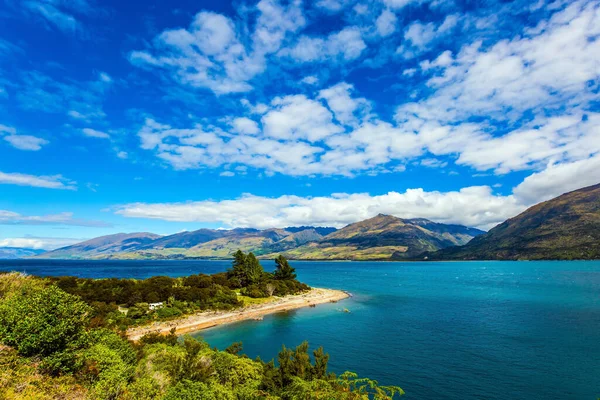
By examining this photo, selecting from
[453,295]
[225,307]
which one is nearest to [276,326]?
[225,307]

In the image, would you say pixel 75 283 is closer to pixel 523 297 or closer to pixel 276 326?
pixel 276 326

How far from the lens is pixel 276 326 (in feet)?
228

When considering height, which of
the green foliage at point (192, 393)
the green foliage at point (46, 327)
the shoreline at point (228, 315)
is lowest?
the shoreline at point (228, 315)

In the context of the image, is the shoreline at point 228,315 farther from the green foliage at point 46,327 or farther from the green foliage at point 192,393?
the green foliage at point 192,393

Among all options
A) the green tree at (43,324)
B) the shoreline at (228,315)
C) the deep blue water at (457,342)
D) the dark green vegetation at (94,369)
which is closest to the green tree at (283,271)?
the shoreline at (228,315)

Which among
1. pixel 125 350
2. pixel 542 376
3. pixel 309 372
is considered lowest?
pixel 542 376

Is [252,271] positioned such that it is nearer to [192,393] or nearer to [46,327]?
[46,327]

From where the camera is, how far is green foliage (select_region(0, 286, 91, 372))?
2150 cm

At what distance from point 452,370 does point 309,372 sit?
943 inches

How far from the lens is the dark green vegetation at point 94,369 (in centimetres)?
1934

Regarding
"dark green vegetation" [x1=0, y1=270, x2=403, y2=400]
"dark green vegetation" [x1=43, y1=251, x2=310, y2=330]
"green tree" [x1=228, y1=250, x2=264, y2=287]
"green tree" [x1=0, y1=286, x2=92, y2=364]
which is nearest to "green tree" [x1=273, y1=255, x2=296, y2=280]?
"green tree" [x1=228, y1=250, x2=264, y2=287]

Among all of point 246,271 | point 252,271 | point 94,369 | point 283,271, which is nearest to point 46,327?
point 94,369

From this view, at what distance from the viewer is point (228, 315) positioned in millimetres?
76938

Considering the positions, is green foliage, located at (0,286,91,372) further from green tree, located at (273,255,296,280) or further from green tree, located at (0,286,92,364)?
green tree, located at (273,255,296,280)
